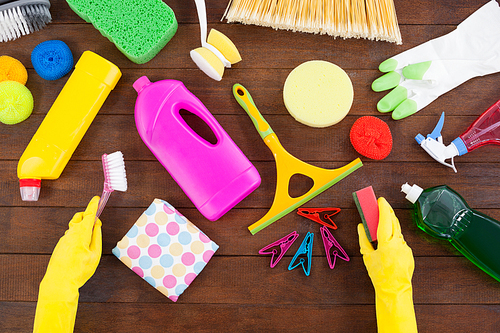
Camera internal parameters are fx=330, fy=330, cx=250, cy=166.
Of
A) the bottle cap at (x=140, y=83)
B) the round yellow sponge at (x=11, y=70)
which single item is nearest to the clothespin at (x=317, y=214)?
the bottle cap at (x=140, y=83)

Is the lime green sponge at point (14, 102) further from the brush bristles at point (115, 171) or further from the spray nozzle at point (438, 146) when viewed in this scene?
the spray nozzle at point (438, 146)

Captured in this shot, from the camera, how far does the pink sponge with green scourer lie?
84cm

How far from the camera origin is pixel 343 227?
883 millimetres

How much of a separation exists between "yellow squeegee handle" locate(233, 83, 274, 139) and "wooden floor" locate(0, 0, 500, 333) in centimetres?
3

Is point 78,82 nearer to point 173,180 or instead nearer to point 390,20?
point 173,180

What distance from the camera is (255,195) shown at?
894mm

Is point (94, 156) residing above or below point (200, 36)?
below

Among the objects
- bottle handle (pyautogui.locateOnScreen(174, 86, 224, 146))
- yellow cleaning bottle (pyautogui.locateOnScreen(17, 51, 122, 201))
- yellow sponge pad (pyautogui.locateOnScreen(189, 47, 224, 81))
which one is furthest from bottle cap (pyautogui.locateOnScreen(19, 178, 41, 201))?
yellow sponge pad (pyautogui.locateOnScreen(189, 47, 224, 81))

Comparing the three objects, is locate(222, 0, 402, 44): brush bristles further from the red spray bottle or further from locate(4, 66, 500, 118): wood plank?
the red spray bottle

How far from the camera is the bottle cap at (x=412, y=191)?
0.84 metres

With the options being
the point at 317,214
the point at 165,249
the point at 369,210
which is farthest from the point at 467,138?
the point at 165,249

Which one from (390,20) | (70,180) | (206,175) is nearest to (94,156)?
(70,180)

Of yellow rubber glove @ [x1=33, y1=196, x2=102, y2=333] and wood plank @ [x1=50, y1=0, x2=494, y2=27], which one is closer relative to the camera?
yellow rubber glove @ [x1=33, y1=196, x2=102, y2=333]

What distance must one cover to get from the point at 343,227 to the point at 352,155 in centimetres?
20
